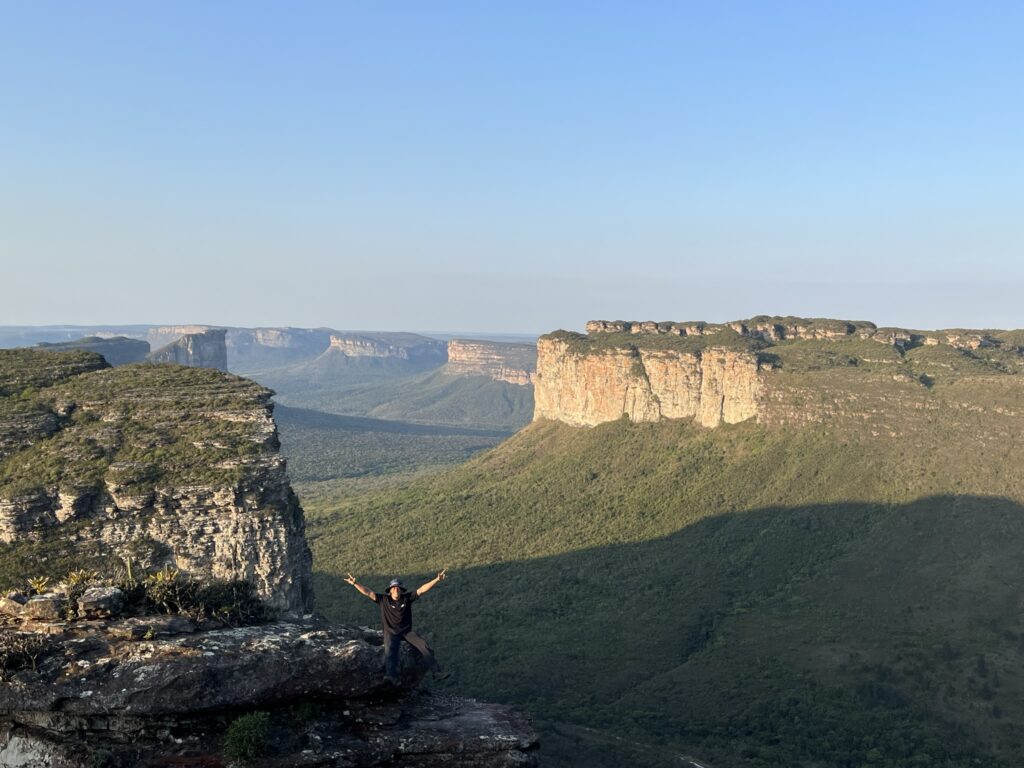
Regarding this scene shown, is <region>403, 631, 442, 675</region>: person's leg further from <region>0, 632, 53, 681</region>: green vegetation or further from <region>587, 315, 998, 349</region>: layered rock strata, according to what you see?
<region>587, 315, 998, 349</region>: layered rock strata

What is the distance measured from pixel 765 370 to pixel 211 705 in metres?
87.7

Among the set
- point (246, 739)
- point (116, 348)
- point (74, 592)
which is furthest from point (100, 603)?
point (116, 348)

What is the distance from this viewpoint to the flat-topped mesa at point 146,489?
38.4 meters

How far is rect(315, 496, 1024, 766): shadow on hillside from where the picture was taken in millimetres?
47281

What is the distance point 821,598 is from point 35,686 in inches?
2407

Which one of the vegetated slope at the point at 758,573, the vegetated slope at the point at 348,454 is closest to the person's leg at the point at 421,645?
the vegetated slope at the point at 758,573

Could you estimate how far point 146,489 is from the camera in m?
40.4

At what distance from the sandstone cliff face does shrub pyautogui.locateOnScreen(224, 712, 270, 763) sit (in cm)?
8681

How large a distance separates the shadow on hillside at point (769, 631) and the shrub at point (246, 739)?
25.6 metres

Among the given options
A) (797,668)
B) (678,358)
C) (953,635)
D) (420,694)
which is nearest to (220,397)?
(420,694)

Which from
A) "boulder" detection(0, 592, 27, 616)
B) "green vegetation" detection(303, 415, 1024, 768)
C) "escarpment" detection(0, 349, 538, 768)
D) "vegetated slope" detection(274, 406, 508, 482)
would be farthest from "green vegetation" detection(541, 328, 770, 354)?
"boulder" detection(0, 592, 27, 616)

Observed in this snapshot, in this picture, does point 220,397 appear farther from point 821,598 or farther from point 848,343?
point 848,343

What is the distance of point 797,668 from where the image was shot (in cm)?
5378

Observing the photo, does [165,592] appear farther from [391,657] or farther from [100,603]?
[391,657]
